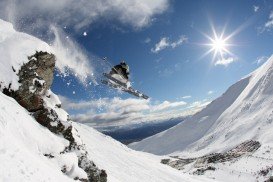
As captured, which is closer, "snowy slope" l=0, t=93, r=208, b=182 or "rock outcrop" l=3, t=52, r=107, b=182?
"snowy slope" l=0, t=93, r=208, b=182

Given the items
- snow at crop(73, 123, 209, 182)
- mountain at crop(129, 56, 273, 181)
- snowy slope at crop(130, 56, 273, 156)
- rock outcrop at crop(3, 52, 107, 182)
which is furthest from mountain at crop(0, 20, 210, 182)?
snowy slope at crop(130, 56, 273, 156)

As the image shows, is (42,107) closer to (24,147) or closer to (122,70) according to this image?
(24,147)

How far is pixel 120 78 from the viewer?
3031 cm

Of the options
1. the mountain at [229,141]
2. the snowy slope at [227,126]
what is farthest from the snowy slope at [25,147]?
the snowy slope at [227,126]

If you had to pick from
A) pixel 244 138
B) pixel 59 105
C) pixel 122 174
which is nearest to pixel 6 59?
Result: pixel 59 105

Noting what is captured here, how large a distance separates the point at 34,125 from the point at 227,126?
8016cm

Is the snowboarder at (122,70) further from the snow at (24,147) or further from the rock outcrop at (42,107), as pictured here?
the snow at (24,147)

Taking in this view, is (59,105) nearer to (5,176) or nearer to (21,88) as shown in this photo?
(21,88)

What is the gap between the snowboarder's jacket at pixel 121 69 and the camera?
29078mm

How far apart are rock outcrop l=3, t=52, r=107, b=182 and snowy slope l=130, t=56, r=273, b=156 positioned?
43.2 meters

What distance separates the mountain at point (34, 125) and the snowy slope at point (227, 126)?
43.7 metres

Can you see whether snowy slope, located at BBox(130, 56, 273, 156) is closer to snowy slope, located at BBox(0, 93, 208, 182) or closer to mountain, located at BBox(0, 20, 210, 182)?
mountain, located at BBox(0, 20, 210, 182)

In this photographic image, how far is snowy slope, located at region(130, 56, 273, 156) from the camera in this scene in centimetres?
7262

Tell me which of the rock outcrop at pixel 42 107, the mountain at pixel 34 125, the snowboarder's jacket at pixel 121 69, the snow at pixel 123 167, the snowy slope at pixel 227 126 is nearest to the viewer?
the mountain at pixel 34 125
